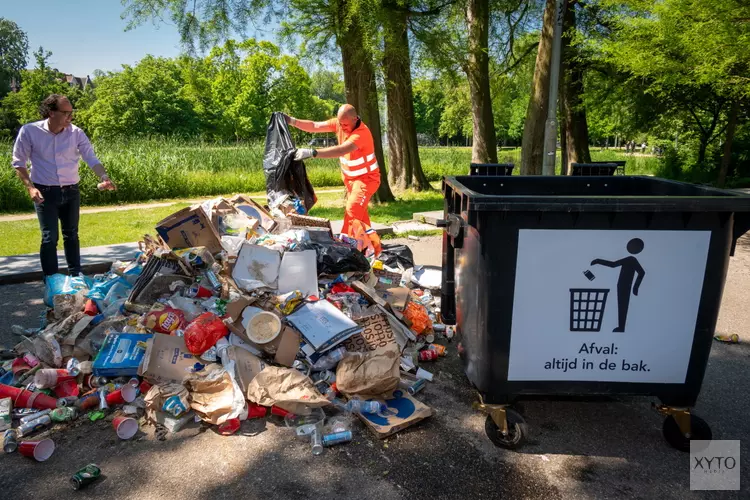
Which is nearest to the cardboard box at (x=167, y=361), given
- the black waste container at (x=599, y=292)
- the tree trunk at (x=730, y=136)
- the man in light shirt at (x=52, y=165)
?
the black waste container at (x=599, y=292)

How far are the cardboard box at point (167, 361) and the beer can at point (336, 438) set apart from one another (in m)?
1.11

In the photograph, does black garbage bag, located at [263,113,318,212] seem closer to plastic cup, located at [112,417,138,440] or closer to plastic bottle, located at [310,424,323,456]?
plastic cup, located at [112,417,138,440]

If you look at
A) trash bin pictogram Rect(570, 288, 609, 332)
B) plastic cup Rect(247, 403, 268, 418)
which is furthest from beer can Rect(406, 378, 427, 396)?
trash bin pictogram Rect(570, 288, 609, 332)

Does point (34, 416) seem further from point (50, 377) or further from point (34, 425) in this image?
point (50, 377)

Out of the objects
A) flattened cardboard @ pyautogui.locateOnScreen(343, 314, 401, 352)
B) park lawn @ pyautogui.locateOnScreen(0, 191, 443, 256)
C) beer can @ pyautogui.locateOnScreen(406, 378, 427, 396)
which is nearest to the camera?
beer can @ pyautogui.locateOnScreen(406, 378, 427, 396)

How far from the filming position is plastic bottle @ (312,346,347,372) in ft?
11.6

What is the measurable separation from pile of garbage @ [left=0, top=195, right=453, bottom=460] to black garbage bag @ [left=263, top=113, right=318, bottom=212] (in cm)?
116

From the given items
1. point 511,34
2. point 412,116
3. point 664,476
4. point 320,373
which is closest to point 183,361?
point 320,373

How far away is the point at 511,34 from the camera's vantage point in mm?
16078

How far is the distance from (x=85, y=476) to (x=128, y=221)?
26.7 ft

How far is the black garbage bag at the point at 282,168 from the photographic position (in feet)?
20.0

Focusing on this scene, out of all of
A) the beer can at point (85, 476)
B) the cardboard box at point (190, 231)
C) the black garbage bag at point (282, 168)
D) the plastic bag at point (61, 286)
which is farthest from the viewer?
the black garbage bag at point (282, 168)

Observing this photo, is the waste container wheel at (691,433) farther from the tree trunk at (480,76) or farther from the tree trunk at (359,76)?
the tree trunk at (480,76)

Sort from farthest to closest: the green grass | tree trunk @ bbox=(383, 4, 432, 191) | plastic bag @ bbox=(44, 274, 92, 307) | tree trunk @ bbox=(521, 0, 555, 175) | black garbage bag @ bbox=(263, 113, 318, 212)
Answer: the green grass, tree trunk @ bbox=(383, 4, 432, 191), tree trunk @ bbox=(521, 0, 555, 175), black garbage bag @ bbox=(263, 113, 318, 212), plastic bag @ bbox=(44, 274, 92, 307)
